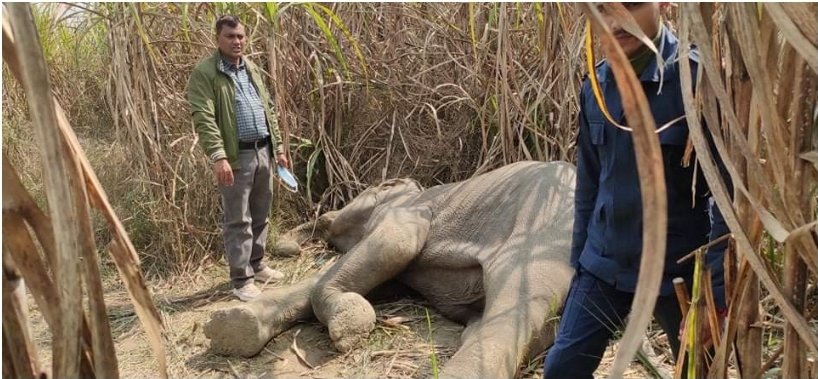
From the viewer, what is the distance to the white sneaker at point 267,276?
4.50m

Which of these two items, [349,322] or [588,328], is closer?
[588,328]

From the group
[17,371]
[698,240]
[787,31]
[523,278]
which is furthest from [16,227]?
[523,278]

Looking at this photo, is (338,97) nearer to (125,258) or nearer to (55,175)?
(125,258)

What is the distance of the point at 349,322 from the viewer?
333 centimetres

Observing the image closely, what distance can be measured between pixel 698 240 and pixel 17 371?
1.79m

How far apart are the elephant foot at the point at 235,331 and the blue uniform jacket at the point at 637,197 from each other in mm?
1754

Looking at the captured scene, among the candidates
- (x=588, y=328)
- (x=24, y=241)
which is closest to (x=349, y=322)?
(x=588, y=328)

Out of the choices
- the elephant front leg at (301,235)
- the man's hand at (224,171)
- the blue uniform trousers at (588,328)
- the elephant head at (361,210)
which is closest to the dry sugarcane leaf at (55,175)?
the blue uniform trousers at (588,328)

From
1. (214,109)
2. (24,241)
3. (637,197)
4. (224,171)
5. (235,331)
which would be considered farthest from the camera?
A: (214,109)

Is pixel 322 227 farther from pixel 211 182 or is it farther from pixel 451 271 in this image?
pixel 451 271

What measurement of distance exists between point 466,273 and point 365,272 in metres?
0.53

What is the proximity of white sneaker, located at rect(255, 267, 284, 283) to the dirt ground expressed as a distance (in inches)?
12.6

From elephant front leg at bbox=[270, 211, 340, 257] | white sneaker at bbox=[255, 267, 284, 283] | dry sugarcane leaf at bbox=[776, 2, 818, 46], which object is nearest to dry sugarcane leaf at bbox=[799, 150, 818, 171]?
dry sugarcane leaf at bbox=[776, 2, 818, 46]

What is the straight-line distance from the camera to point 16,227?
0.81 metres
